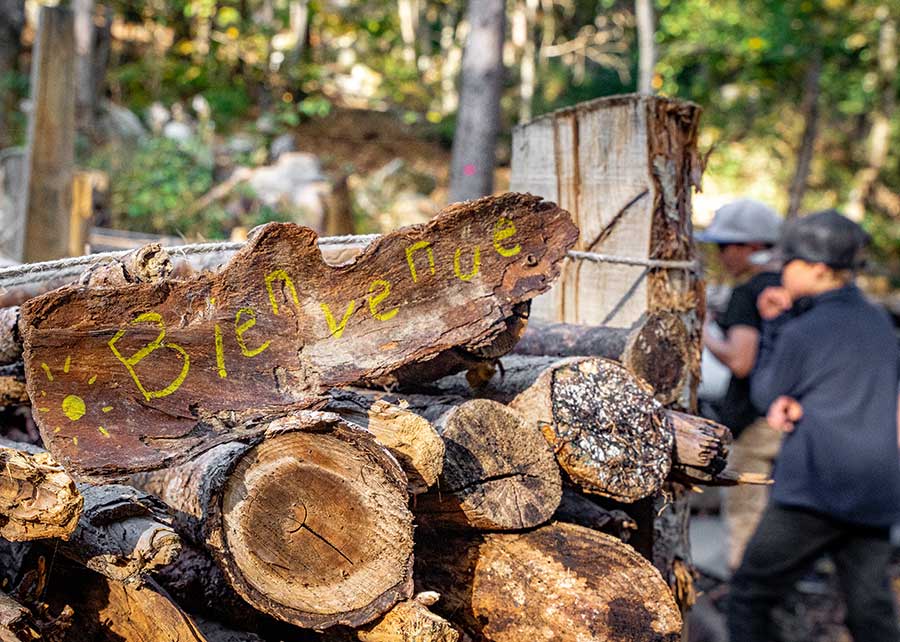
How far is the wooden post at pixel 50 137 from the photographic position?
5129 millimetres

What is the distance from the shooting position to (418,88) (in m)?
18.6

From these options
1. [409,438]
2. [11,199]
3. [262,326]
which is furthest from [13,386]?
[11,199]

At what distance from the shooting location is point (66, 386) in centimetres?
158

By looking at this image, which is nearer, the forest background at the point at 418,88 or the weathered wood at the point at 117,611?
the weathered wood at the point at 117,611

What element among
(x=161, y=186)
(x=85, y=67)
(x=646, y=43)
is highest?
(x=85, y=67)

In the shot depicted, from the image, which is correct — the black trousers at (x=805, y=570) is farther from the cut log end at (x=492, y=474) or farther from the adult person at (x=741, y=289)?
the cut log end at (x=492, y=474)

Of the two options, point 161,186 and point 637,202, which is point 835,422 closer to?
point 637,202

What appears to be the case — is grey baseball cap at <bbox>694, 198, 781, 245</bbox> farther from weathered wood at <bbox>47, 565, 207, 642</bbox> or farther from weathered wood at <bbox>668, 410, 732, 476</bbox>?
weathered wood at <bbox>47, 565, 207, 642</bbox>

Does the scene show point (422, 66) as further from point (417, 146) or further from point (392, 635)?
point (392, 635)

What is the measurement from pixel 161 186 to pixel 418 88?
8.25 metres

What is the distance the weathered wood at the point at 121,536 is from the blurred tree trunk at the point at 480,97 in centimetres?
534

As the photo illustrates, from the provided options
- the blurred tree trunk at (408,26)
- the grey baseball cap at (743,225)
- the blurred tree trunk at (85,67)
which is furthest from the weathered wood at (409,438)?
the blurred tree trunk at (408,26)

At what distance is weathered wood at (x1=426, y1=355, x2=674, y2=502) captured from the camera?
215 centimetres

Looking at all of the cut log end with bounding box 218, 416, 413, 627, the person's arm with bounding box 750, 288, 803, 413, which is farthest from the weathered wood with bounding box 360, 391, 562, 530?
the person's arm with bounding box 750, 288, 803, 413
